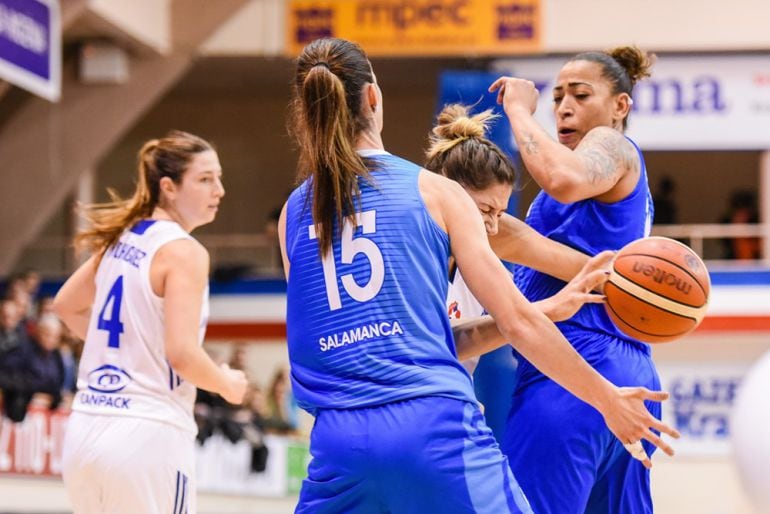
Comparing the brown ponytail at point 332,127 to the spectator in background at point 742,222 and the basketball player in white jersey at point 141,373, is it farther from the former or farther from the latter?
the spectator in background at point 742,222

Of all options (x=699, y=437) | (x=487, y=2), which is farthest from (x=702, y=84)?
(x=699, y=437)

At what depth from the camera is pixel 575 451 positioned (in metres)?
3.35

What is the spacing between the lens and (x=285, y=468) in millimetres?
11398

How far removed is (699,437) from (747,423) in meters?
8.90

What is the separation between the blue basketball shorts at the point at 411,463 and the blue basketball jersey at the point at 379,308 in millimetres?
40

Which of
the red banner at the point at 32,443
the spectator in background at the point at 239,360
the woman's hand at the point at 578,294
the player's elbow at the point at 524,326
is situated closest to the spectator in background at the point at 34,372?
the red banner at the point at 32,443

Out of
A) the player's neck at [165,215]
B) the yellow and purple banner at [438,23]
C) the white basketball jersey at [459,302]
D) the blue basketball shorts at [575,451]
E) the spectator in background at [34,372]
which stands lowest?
the spectator in background at [34,372]

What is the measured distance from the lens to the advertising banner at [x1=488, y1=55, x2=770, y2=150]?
1500 centimetres

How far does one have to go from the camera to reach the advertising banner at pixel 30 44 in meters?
10.1

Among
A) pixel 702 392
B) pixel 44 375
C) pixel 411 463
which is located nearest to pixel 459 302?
pixel 411 463

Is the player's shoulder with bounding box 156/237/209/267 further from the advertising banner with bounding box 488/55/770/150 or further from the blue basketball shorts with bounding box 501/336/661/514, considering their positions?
the advertising banner with bounding box 488/55/770/150

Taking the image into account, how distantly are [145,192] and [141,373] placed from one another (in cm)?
66

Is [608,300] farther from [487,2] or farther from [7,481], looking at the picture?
[487,2]

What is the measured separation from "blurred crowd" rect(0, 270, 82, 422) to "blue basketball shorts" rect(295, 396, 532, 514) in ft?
25.9
